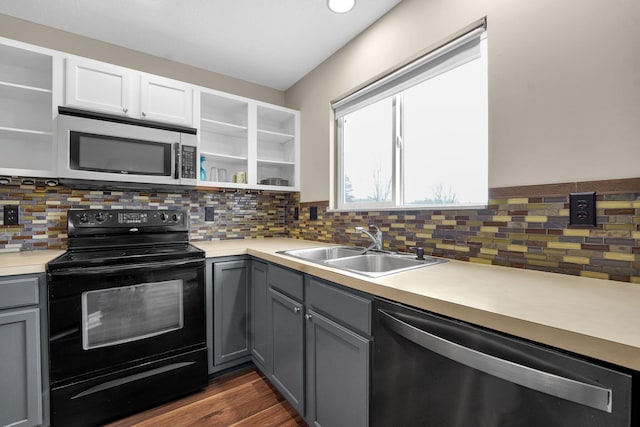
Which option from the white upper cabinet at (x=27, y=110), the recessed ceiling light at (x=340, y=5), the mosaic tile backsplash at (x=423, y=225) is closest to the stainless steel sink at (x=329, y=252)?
the mosaic tile backsplash at (x=423, y=225)

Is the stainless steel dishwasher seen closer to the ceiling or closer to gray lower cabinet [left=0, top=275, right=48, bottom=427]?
gray lower cabinet [left=0, top=275, right=48, bottom=427]

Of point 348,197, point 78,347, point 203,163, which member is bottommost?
point 78,347

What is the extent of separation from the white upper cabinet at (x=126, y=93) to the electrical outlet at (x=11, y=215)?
78 centimetres

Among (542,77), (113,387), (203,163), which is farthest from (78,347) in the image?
(542,77)

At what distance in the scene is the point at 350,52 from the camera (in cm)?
214

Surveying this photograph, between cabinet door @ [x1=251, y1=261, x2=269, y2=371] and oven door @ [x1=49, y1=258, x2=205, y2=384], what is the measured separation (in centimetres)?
34

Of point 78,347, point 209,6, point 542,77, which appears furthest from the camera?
point 209,6

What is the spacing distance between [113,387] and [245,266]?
0.96m

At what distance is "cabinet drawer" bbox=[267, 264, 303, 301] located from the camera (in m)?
1.49

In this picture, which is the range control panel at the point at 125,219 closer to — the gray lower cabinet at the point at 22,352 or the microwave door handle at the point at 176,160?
the microwave door handle at the point at 176,160

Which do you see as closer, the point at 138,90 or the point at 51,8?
the point at 51,8

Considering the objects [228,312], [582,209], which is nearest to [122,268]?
[228,312]

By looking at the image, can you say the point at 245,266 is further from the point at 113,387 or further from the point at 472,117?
the point at 472,117

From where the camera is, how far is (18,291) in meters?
1.36
